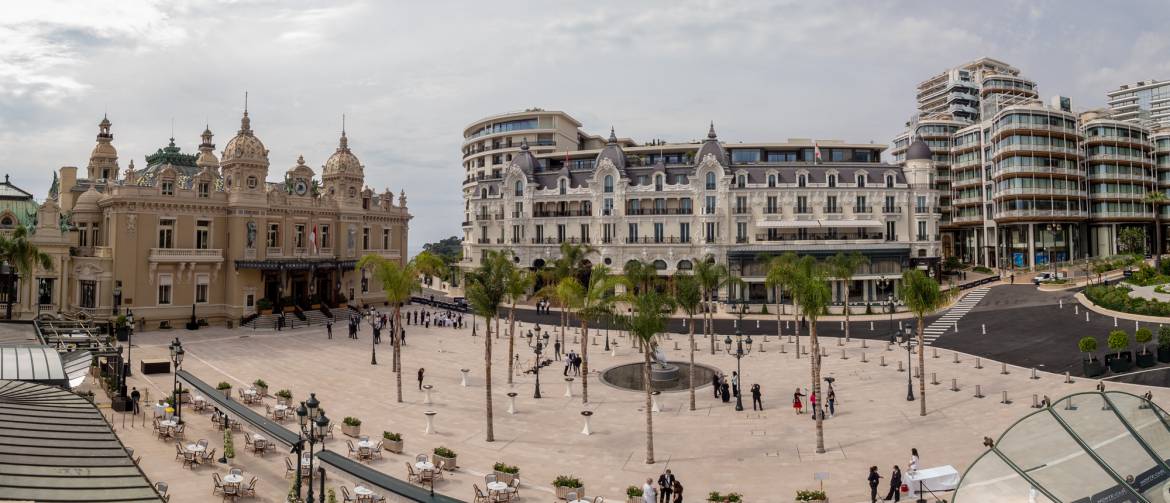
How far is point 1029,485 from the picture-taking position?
8.88 meters

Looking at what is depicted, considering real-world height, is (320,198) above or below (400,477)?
above

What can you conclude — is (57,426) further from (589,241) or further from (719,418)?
(589,241)

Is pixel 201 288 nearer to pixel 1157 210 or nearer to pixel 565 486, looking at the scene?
pixel 565 486

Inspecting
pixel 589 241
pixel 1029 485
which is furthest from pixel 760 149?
pixel 1029 485

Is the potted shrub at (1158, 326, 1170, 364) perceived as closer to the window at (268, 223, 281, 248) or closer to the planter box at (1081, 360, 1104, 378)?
the planter box at (1081, 360, 1104, 378)

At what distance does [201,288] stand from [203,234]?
4.91m

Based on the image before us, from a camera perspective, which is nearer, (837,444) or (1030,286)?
(837,444)

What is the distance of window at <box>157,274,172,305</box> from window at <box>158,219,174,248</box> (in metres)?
2.75

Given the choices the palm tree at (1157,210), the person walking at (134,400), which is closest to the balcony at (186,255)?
the person walking at (134,400)

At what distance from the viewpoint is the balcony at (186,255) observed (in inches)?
2162

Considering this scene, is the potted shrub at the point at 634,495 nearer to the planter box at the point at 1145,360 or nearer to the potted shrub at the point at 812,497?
the potted shrub at the point at 812,497

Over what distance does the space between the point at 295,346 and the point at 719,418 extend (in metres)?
34.1

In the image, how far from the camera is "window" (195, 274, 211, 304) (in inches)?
2272

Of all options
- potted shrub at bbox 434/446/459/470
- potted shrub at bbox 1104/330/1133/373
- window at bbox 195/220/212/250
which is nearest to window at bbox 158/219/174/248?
window at bbox 195/220/212/250
